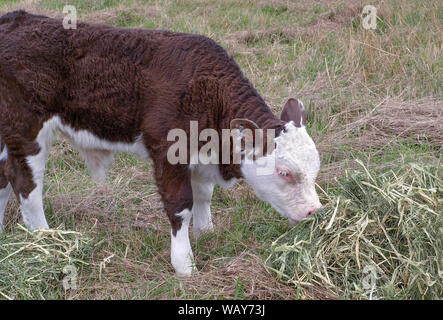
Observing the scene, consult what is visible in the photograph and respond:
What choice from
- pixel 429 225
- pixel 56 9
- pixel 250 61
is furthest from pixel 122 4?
pixel 429 225

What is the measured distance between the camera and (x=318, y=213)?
366 centimetres

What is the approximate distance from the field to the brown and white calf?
0.32 metres

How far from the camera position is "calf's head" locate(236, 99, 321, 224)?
11.6 feet

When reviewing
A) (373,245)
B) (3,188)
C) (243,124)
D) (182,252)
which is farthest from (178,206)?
(3,188)

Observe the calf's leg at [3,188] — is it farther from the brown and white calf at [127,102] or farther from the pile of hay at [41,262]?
the pile of hay at [41,262]

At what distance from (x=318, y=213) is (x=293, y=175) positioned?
0.32 m

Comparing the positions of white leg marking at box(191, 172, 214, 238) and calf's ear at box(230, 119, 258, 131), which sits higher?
calf's ear at box(230, 119, 258, 131)
